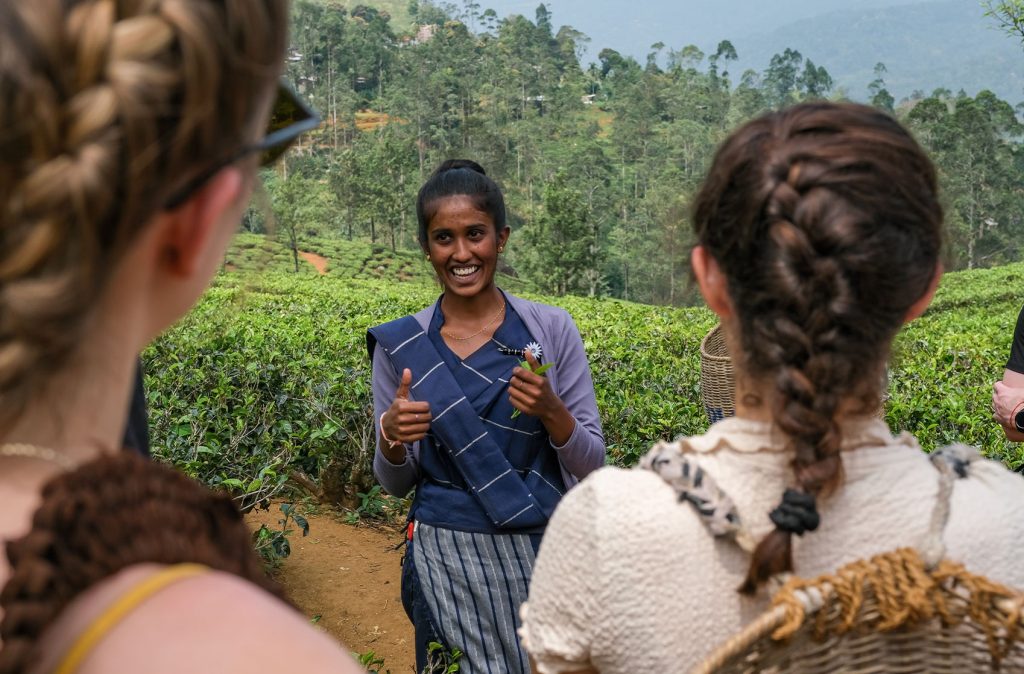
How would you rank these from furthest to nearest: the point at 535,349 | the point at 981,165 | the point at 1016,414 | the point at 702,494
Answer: the point at 981,165
the point at 1016,414
the point at 535,349
the point at 702,494

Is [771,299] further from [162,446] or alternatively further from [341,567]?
[341,567]

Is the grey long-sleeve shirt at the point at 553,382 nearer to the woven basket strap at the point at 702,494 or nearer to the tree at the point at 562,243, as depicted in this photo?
the woven basket strap at the point at 702,494

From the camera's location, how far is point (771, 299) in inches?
45.2

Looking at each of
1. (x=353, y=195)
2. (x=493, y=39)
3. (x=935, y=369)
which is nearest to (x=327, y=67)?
(x=493, y=39)

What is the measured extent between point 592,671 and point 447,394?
126 cm

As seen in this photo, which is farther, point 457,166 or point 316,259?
point 316,259

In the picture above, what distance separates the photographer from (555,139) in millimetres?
53438

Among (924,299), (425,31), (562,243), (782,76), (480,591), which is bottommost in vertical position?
(562,243)

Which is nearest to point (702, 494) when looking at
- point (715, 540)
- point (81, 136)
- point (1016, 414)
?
point (715, 540)

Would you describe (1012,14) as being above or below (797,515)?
above

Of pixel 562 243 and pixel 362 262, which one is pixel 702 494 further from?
pixel 362 262

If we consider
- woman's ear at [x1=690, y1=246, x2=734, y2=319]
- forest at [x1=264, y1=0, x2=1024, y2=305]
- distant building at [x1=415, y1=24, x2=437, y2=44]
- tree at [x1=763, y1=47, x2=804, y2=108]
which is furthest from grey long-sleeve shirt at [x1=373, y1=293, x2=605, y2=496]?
distant building at [x1=415, y1=24, x2=437, y2=44]

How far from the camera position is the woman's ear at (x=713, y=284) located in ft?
4.09

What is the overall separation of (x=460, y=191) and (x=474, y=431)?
0.66 meters
